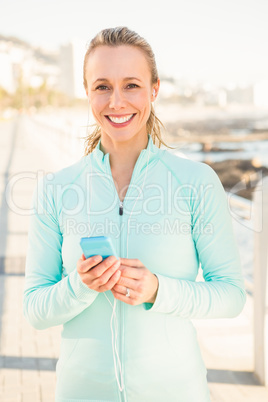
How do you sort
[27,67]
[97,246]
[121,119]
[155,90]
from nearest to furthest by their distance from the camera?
[97,246]
[121,119]
[155,90]
[27,67]

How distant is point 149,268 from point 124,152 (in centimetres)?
43

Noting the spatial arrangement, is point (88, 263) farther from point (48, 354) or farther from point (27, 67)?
point (27, 67)

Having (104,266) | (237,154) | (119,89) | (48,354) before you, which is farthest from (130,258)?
(237,154)

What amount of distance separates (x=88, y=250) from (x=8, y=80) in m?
129

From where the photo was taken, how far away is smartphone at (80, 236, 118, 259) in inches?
48.3

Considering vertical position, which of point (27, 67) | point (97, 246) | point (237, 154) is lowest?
point (97, 246)

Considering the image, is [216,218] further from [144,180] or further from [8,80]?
[8,80]

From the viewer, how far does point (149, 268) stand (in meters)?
1.48

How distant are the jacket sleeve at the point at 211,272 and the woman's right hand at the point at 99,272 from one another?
0.15 metres

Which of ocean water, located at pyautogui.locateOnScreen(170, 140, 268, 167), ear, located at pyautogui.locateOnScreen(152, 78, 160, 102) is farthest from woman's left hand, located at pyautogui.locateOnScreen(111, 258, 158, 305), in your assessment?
ocean water, located at pyautogui.locateOnScreen(170, 140, 268, 167)

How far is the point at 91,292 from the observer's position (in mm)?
1397

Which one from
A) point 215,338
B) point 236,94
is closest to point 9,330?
point 215,338

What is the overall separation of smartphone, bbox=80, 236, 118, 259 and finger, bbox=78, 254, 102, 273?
0.05 feet

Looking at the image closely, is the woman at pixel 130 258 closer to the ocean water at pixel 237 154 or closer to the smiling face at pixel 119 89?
the smiling face at pixel 119 89
